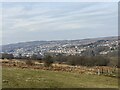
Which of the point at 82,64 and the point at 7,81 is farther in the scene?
the point at 82,64

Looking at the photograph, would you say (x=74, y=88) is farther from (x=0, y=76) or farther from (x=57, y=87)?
(x=0, y=76)

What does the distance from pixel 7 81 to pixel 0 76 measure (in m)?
1.99

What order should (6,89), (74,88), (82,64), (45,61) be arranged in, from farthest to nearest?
1. (82,64)
2. (45,61)
3. (74,88)
4. (6,89)

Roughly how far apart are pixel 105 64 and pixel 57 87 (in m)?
55.7

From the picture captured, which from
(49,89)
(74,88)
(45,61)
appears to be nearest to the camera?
(49,89)

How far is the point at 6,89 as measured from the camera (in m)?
17.8

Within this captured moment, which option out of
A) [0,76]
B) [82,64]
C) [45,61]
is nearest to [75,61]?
[82,64]

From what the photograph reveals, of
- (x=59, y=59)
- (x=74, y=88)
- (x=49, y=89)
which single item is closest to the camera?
(x=49, y=89)

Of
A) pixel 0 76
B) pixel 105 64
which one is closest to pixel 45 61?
pixel 105 64

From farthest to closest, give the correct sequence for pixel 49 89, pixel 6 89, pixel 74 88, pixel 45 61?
pixel 45 61 < pixel 74 88 < pixel 49 89 < pixel 6 89

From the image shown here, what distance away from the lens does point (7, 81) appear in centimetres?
2016

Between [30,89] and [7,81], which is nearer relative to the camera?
[30,89]

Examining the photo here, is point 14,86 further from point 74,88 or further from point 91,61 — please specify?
point 91,61

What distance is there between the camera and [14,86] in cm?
1875
